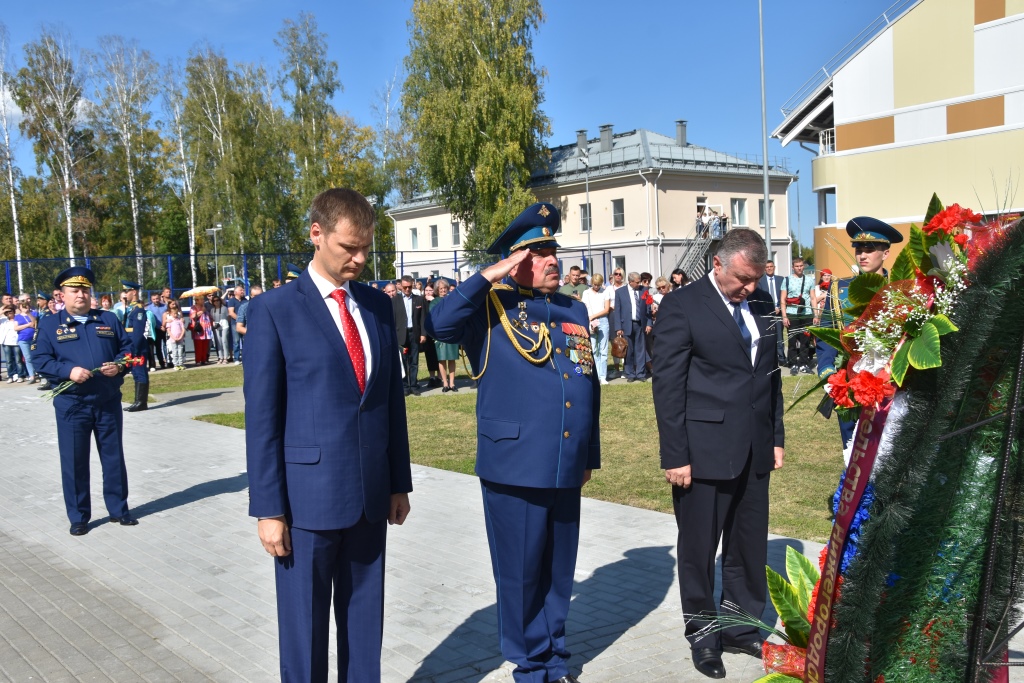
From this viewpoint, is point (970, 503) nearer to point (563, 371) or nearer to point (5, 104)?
point (563, 371)

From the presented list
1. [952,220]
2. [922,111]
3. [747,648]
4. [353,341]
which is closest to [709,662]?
[747,648]

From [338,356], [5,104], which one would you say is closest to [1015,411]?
[338,356]

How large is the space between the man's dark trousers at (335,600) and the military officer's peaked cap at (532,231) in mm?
1361

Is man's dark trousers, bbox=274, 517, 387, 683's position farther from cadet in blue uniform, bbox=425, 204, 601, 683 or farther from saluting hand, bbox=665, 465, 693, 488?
saluting hand, bbox=665, 465, 693, 488

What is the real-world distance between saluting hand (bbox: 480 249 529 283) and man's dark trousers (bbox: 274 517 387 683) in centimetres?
109

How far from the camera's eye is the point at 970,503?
6.02 feet

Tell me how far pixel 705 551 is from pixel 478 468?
3.89 ft

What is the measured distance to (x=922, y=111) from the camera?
32125 mm

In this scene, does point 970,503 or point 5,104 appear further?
point 5,104

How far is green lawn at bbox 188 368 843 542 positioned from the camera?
7.18 meters

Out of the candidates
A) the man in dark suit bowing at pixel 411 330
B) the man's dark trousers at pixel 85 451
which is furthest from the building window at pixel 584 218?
the man's dark trousers at pixel 85 451

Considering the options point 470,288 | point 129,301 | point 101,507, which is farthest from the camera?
point 129,301

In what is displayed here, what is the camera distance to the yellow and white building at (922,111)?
1191 inches

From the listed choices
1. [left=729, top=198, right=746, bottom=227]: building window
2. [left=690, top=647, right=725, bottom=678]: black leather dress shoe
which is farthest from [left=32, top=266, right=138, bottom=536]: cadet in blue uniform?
[left=729, top=198, right=746, bottom=227]: building window
